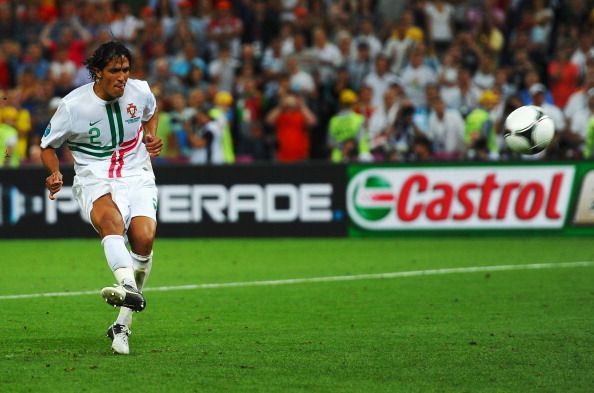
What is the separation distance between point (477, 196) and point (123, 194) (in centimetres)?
1047

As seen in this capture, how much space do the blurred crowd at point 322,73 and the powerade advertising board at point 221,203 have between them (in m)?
0.94

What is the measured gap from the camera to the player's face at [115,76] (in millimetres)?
8984

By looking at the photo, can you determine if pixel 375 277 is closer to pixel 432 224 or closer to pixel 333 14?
pixel 432 224

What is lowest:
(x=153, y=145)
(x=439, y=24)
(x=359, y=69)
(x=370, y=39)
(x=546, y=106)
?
(x=546, y=106)

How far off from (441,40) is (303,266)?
9042 mm

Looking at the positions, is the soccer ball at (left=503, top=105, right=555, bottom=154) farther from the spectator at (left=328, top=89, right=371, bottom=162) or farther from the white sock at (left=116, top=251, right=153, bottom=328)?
the spectator at (left=328, top=89, right=371, bottom=162)

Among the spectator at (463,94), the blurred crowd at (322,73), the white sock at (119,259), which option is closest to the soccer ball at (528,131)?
the white sock at (119,259)

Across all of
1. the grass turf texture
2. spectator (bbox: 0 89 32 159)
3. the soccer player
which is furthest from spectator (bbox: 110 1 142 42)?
the soccer player

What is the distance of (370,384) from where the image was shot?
757 centimetres

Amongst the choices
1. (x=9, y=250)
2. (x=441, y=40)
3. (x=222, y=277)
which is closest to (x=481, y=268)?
(x=222, y=277)

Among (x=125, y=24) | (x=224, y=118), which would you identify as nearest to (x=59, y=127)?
(x=224, y=118)

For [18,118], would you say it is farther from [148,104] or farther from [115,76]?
[115,76]

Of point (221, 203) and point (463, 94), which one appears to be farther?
point (463, 94)

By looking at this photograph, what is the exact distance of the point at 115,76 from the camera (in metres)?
9.01
